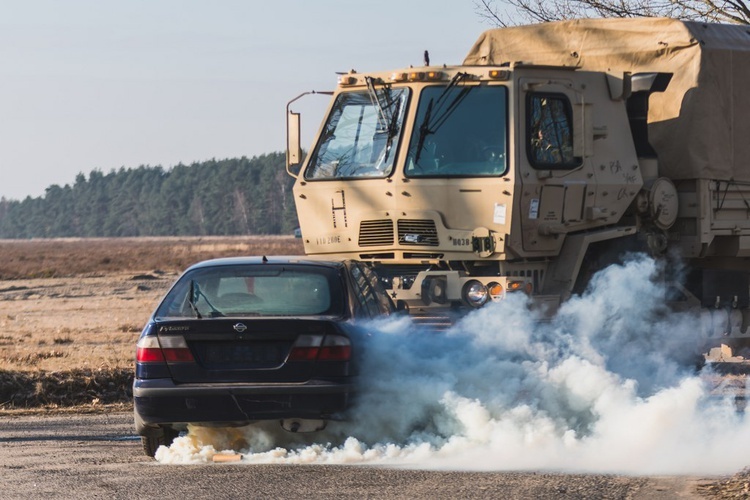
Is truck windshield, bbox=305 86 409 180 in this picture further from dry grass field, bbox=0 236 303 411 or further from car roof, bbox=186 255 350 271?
dry grass field, bbox=0 236 303 411

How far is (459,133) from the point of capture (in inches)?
496

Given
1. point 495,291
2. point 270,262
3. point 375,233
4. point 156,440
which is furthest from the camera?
point 375,233

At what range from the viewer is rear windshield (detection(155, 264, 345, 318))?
9688mm

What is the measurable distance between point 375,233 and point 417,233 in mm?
453

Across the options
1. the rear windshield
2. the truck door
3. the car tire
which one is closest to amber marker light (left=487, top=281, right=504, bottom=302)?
the truck door

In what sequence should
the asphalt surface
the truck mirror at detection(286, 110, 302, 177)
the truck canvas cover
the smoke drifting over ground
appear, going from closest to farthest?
1. the asphalt surface
2. the smoke drifting over ground
3. the truck mirror at detection(286, 110, 302, 177)
4. the truck canvas cover

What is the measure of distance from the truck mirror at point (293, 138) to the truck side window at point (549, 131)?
2429mm

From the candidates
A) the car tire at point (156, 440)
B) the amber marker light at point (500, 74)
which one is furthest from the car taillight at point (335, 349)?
the amber marker light at point (500, 74)

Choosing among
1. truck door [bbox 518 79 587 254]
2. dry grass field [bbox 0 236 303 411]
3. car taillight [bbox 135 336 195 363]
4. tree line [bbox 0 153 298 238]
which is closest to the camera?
car taillight [bbox 135 336 195 363]

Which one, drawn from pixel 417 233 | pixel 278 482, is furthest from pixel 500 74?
pixel 278 482

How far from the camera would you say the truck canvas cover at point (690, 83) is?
1371cm

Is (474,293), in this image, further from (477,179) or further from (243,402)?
(243,402)

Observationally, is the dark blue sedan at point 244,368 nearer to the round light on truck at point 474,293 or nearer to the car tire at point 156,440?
the car tire at point 156,440

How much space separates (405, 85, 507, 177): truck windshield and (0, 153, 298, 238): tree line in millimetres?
116184
